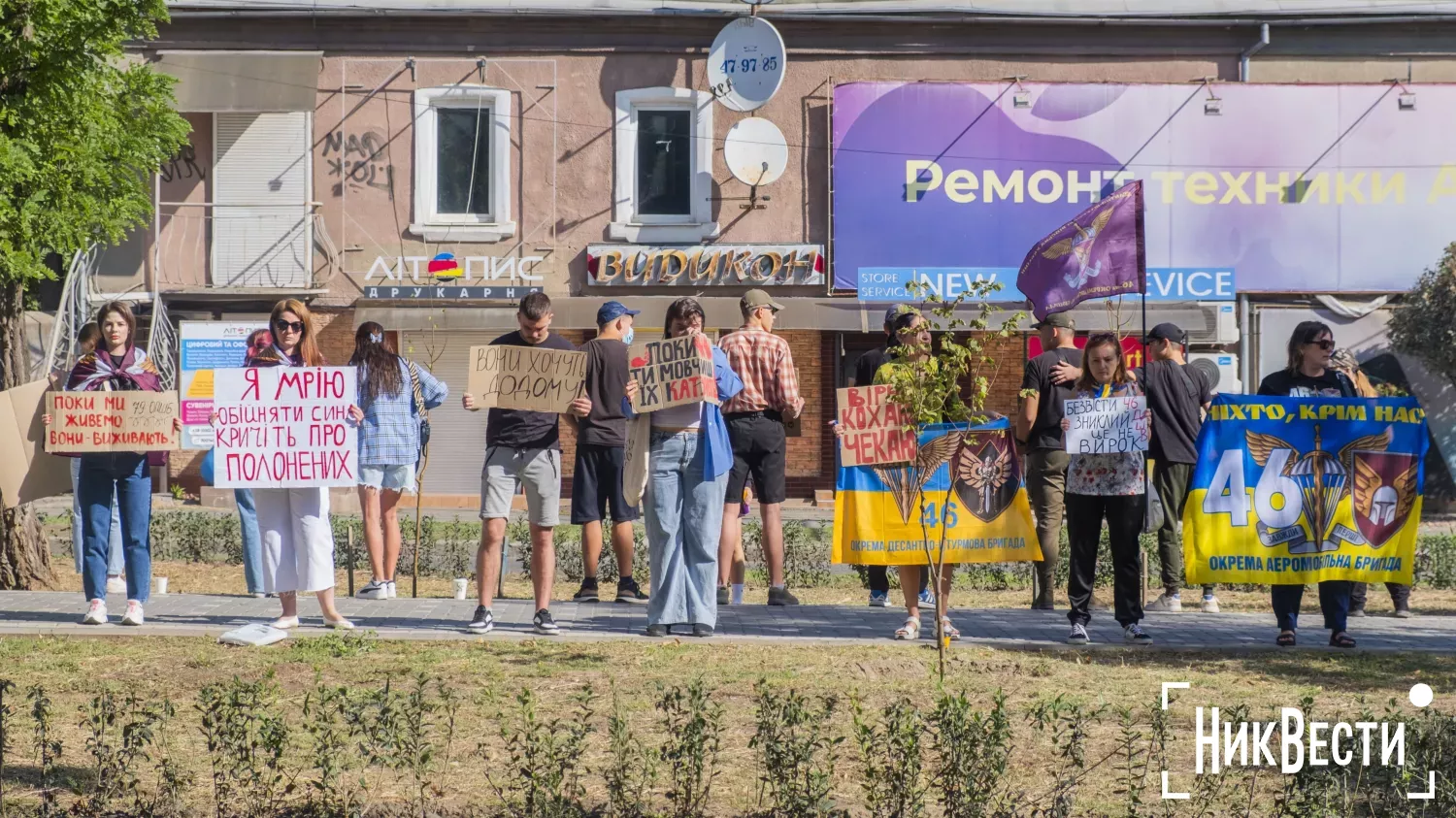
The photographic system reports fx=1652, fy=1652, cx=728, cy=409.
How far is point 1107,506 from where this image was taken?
9602 mm

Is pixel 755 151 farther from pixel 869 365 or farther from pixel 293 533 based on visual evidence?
pixel 293 533

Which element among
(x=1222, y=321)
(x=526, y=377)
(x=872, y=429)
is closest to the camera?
(x=872, y=429)

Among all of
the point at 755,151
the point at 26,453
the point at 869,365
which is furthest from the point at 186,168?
the point at 869,365

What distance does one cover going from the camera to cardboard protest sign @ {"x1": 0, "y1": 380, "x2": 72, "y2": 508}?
1012 cm

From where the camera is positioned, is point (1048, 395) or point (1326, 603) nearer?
point (1326, 603)

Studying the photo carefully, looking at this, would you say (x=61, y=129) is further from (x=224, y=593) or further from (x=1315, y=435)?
(x=1315, y=435)

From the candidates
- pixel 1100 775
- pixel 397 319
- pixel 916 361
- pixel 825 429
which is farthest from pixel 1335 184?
pixel 1100 775

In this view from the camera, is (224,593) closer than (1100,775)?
No

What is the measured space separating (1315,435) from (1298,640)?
1.22m

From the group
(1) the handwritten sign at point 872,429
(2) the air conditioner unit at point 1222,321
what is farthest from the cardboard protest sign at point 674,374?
(2) the air conditioner unit at point 1222,321

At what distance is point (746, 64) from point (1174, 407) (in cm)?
1457

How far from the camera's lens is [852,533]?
9.66 metres

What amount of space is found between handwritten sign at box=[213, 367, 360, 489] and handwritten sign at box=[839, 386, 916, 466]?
2.79 meters

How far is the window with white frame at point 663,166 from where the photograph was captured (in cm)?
2559
